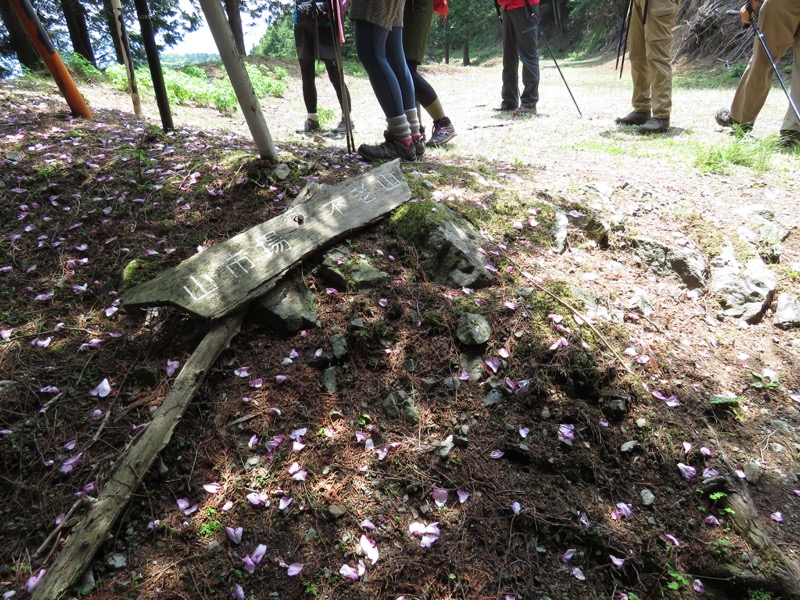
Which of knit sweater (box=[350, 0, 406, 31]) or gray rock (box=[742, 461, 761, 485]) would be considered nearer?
gray rock (box=[742, 461, 761, 485])

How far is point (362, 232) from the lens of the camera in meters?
3.08

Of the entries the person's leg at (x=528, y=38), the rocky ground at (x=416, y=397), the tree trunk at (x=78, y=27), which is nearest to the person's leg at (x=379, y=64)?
the rocky ground at (x=416, y=397)

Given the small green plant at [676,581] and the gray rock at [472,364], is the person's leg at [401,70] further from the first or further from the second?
the small green plant at [676,581]

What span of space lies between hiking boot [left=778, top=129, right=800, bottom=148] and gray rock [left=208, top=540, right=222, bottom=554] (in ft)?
22.4

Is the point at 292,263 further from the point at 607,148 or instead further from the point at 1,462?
the point at 607,148

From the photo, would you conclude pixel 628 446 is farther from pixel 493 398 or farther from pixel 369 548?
pixel 369 548

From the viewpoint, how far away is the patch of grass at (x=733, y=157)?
4.69 metres

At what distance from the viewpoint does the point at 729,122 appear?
586 centimetres

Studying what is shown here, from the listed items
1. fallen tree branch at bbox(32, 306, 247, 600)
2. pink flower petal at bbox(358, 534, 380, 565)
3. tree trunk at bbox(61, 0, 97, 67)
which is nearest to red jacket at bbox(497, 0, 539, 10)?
fallen tree branch at bbox(32, 306, 247, 600)

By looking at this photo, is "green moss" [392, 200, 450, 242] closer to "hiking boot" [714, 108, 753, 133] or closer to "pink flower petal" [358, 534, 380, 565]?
"pink flower petal" [358, 534, 380, 565]

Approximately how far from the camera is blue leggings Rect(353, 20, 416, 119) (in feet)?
11.8

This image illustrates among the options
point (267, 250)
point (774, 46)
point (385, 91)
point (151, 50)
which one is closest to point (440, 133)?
point (385, 91)

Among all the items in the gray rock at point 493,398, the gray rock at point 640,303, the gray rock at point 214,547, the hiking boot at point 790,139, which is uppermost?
the hiking boot at point 790,139

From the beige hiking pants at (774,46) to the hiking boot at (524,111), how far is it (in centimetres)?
306
